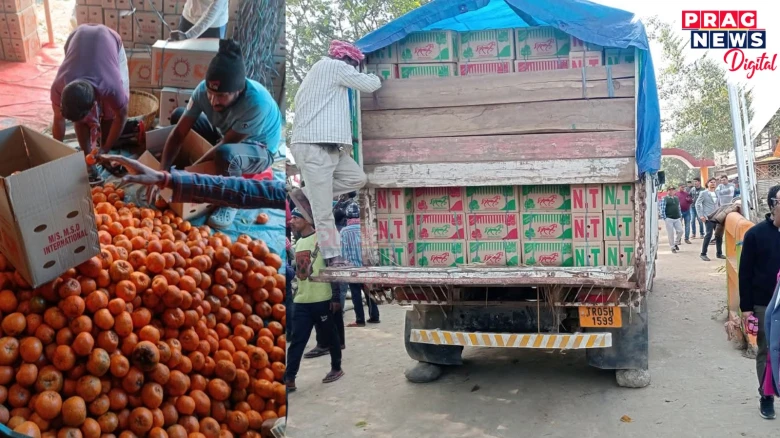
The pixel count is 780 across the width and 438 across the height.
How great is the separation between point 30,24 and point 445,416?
2.10 meters

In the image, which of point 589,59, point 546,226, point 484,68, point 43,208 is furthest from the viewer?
point 546,226

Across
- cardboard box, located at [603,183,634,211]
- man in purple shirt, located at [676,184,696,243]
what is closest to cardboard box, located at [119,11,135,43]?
cardboard box, located at [603,183,634,211]

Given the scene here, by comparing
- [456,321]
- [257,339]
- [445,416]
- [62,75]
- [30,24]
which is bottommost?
[445,416]

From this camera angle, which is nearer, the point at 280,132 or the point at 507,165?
the point at 280,132

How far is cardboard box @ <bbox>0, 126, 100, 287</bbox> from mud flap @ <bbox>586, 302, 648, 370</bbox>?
228 cm

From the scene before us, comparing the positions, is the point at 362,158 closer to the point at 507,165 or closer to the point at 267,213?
the point at 507,165

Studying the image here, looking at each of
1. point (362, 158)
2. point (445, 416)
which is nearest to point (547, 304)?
point (445, 416)

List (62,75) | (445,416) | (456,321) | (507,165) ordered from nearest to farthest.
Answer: (62,75) → (507,165) → (445,416) → (456,321)

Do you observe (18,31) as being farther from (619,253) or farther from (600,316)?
(600,316)

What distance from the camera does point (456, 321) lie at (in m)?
2.94

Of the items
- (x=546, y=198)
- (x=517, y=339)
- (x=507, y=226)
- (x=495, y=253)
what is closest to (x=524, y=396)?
(x=517, y=339)

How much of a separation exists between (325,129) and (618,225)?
1.16 meters

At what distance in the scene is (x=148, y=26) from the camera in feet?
4.47

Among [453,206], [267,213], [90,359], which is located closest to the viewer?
[90,359]
